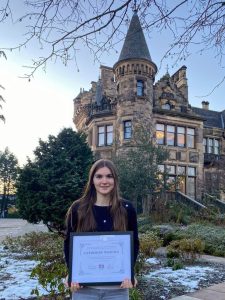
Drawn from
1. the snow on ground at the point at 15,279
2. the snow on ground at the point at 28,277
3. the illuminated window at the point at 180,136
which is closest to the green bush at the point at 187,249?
the snow on ground at the point at 28,277

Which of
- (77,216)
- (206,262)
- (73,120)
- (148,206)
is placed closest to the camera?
(77,216)

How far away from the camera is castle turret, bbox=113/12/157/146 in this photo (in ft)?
91.2

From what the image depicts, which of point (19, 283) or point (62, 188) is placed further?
point (62, 188)

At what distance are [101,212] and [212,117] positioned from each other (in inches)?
1393

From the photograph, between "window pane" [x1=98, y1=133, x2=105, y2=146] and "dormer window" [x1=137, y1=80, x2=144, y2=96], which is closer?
"dormer window" [x1=137, y1=80, x2=144, y2=96]

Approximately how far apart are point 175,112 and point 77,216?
27.5 metres

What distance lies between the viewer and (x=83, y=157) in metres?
11.2

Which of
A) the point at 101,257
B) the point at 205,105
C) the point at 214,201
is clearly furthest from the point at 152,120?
the point at 101,257

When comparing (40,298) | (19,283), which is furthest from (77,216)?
(19,283)

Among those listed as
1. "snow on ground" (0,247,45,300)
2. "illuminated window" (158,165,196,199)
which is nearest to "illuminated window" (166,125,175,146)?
"illuminated window" (158,165,196,199)

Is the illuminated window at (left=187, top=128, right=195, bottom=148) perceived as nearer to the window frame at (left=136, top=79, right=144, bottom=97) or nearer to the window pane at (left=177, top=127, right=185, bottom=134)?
the window pane at (left=177, top=127, right=185, bottom=134)

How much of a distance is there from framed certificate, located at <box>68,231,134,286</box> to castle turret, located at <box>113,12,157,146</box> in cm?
2474

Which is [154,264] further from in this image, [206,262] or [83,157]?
[83,157]

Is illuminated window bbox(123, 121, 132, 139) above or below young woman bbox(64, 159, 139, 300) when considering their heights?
above
